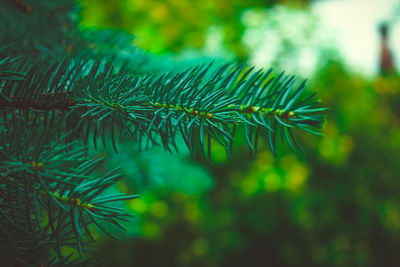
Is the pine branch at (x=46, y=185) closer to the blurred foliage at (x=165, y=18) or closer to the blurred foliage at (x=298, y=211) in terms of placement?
the blurred foliage at (x=298, y=211)

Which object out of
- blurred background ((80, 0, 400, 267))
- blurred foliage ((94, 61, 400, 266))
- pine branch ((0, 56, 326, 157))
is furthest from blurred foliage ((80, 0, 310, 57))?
pine branch ((0, 56, 326, 157))

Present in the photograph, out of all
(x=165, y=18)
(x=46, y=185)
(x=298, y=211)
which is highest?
(x=165, y=18)

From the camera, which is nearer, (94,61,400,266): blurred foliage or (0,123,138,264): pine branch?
(0,123,138,264): pine branch

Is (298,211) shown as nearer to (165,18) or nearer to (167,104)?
(165,18)

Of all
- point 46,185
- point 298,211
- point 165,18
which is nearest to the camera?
point 46,185

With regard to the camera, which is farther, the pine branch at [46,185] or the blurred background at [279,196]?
the blurred background at [279,196]

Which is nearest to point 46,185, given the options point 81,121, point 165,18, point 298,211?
point 81,121

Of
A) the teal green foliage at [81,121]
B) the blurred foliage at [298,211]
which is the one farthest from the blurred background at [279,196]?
the teal green foliage at [81,121]

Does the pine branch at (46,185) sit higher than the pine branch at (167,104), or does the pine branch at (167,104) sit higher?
the pine branch at (167,104)

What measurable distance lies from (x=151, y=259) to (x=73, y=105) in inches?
94.8

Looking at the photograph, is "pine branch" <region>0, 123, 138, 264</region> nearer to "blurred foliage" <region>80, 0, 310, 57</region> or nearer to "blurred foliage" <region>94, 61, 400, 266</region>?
"blurred foliage" <region>94, 61, 400, 266</region>

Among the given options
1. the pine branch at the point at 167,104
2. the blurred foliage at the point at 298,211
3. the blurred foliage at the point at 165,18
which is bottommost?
the blurred foliage at the point at 298,211

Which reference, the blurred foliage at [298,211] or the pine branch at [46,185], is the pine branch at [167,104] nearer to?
the pine branch at [46,185]

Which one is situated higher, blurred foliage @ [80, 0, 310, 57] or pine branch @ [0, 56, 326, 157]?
blurred foliage @ [80, 0, 310, 57]
